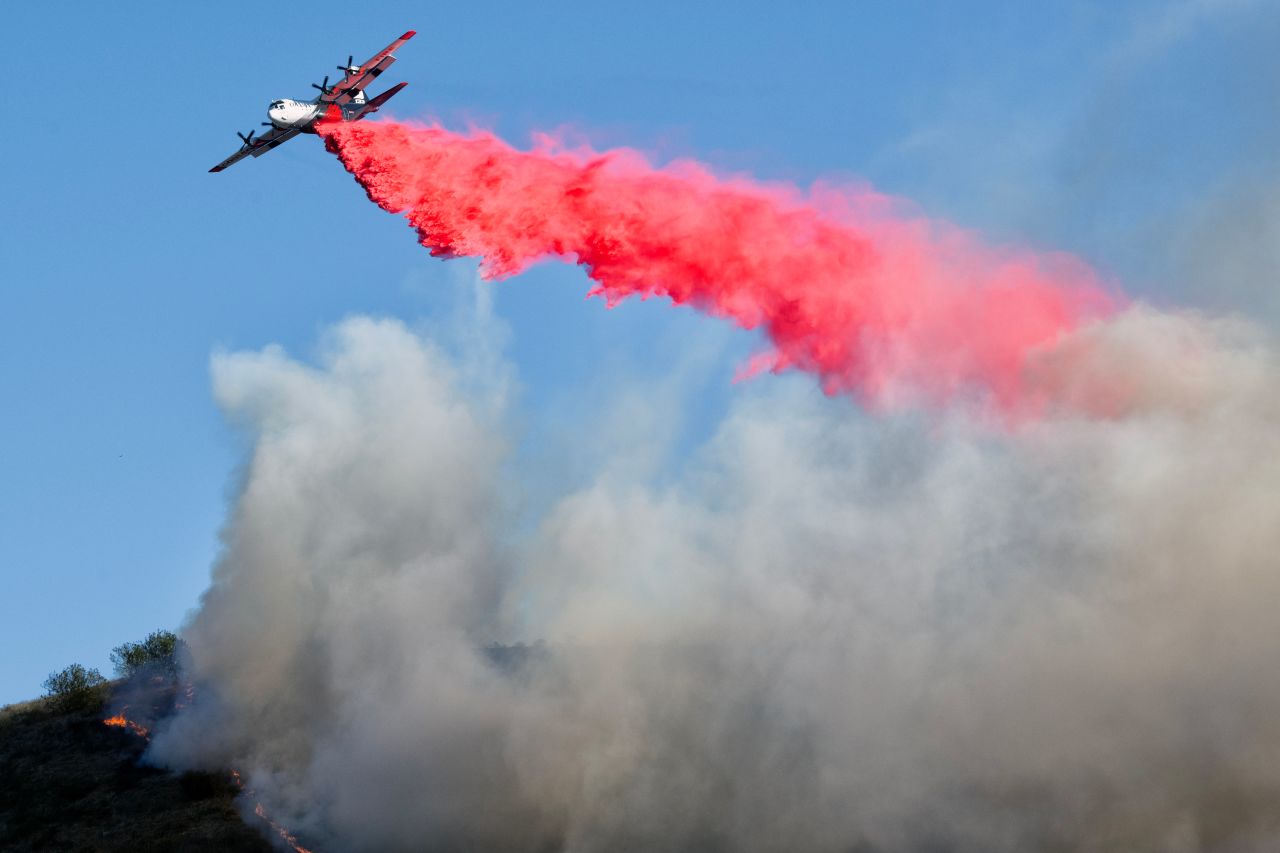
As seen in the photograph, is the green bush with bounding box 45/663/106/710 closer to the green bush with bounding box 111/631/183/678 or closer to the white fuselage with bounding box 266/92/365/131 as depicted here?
the green bush with bounding box 111/631/183/678

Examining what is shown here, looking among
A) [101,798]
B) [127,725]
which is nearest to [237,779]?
[101,798]

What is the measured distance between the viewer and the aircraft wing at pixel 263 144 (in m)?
62.4

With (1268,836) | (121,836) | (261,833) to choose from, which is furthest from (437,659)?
(1268,836)

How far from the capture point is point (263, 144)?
63312 millimetres

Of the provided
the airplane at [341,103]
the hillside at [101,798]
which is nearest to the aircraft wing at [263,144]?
the airplane at [341,103]

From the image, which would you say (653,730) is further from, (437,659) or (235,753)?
(235,753)

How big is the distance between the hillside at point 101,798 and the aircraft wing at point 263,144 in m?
31.1

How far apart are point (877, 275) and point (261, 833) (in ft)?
128

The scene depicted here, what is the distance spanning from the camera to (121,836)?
69.6 meters

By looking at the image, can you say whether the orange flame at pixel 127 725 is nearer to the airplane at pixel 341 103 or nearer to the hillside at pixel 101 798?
the hillside at pixel 101 798

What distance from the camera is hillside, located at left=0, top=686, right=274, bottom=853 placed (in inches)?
2719

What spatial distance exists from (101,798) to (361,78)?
3950 centimetres

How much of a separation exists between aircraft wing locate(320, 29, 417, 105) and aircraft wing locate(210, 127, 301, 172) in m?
2.37

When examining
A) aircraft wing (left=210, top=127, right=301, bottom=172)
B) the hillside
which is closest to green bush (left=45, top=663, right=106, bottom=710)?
the hillside
